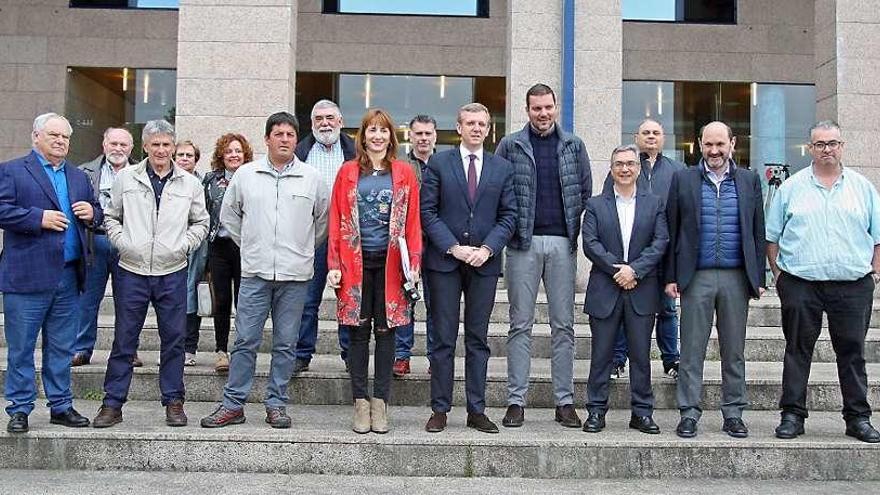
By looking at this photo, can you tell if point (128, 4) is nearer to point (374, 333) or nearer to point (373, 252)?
point (373, 252)

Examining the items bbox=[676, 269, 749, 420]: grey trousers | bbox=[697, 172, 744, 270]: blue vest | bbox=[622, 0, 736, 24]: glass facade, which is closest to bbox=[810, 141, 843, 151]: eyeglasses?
bbox=[697, 172, 744, 270]: blue vest

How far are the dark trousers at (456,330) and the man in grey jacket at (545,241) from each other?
25cm

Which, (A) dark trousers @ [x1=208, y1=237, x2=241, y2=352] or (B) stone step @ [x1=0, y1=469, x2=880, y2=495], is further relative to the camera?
(A) dark trousers @ [x1=208, y1=237, x2=241, y2=352]

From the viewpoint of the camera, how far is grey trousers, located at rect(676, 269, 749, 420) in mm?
5078

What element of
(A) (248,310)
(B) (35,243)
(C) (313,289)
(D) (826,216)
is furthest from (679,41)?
(B) (35,243)

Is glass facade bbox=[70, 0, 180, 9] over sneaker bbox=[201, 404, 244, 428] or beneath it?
over

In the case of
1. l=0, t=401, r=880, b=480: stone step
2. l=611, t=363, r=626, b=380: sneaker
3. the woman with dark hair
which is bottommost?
l=0, t=401, r=880, b=480: stone step

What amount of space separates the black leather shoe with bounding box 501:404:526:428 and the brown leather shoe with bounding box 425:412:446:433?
449mm

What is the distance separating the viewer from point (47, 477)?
4.52 meters

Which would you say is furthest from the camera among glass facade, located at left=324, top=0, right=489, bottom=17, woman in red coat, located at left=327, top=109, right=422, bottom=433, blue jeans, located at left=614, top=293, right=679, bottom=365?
glass facade, located at left=324, top=0, right=489, bottom=17

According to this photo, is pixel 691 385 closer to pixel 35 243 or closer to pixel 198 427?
pixel 198 427

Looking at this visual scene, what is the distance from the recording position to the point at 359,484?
4.50 metres

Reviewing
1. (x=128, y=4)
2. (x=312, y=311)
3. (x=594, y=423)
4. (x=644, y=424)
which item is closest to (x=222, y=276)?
(x=312, y=311)

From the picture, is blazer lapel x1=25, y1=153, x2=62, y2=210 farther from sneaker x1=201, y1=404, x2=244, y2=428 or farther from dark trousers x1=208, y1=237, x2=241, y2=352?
sneaker x1=201, y1=404, x2=244, y2=428
